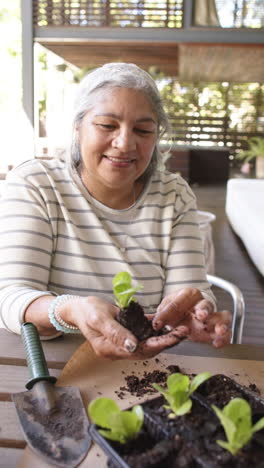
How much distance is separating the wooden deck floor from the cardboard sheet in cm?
153

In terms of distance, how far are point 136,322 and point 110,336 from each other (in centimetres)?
9

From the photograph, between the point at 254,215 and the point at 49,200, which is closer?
the point at 49,200

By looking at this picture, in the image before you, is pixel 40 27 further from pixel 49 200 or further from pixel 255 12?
pixel 49 200

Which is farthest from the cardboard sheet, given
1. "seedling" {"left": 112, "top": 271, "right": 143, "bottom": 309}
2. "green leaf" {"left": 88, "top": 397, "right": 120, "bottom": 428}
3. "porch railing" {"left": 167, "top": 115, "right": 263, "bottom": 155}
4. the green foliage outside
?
the green foliage outside

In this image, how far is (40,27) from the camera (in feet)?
24.4

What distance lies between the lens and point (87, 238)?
142 centimetres

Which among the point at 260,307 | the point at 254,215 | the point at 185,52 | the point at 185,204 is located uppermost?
Result: the point at 185,52

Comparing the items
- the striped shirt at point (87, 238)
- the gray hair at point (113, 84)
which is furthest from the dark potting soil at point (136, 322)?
the gray hair at point (113, 84)

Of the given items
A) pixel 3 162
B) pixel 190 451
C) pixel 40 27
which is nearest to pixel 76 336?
pixel 190 451

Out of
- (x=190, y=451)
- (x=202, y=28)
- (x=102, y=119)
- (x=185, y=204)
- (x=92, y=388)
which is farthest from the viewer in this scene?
(x=202, y=28)

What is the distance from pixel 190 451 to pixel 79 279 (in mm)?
824

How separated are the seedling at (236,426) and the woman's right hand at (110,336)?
A: 263 millimetres

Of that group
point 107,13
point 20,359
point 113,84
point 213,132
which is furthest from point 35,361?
point 213,132

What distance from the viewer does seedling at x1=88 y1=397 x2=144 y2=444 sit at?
61cm
